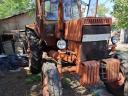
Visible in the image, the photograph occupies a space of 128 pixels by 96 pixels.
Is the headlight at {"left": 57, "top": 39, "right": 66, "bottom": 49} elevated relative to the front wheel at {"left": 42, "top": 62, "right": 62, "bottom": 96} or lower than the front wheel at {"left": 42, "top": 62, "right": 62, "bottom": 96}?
elevated

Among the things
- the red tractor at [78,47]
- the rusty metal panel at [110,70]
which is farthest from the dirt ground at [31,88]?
the rusty metal panel at [110,70]

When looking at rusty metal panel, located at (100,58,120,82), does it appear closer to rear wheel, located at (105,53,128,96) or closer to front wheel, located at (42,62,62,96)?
rear wheel, located at (105,53,128,96)

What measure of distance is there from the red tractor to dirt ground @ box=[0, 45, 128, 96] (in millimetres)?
538

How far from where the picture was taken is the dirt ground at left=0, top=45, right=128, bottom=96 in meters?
8.25

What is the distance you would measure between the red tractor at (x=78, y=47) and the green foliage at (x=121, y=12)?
29.3 ft

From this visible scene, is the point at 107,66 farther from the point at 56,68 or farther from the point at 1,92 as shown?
the point at 1,92

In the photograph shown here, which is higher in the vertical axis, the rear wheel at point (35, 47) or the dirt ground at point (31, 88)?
the rear wheel at point (35, 47)

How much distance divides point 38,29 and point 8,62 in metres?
4.00

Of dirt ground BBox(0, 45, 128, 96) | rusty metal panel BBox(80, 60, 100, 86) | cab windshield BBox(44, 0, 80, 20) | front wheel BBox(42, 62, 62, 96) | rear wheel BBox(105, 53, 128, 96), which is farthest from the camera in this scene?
dirt ground BBox(0, 45, 128, 96)

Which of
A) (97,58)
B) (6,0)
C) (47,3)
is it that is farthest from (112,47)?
(6,0)

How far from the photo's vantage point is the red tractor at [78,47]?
6688 millimetres

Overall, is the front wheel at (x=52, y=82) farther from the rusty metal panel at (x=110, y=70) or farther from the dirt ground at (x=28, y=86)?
the dirt ground at (x=28, y=86)

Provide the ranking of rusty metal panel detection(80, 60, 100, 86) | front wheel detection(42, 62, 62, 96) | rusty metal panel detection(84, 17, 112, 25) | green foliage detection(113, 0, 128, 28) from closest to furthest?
1. front wheel detection(42, 62, 62, 96)
2. rusty metal panel detection(80, 60, 100, 86)
3. rusty metal panel detection(84, 17, 112, 25)
4. green foliage detection(113, 0, 128, 28)

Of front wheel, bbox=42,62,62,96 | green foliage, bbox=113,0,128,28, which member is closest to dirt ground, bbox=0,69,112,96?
front wheel, bbox=42,62,62,96
